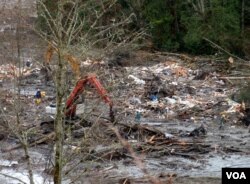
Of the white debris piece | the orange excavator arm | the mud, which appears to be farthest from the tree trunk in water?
the white debris piece

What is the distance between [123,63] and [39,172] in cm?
1342

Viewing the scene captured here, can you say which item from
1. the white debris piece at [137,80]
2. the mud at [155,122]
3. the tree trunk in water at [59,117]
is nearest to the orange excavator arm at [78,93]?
the mud at [155,122]

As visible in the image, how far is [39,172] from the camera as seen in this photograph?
1045 centimetres

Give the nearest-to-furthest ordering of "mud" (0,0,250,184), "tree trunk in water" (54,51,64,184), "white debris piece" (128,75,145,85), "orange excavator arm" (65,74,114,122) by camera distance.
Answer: "tree trunk in water" (54,51,64,184) → "orange excavator arm" (65,74,114,122) → "mud" (0,0,250,184) → "white debris piece" (128,75,145,85)

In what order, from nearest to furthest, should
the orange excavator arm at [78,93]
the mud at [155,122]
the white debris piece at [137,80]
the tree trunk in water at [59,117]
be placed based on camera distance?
1. the tree trunk in water at [59,117]
2. the orange excavator arm at [78,93]
3. the mud at [155,122]
4. the white debris piece at [137,80]

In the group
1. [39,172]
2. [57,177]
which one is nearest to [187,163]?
[39,172]

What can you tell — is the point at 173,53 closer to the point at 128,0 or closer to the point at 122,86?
the point at 128,0

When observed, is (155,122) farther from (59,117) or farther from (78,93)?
(59,117)

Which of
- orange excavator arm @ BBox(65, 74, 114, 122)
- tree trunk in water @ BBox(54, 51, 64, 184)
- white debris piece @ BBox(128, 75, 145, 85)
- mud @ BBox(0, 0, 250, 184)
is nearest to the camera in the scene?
tree trunk in water @ BBox(54, 51, 64, 184)

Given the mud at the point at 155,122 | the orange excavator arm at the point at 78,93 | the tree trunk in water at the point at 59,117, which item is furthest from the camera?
the mud at the point at 155,122

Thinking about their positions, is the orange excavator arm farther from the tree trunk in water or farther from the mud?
the tree trunk in water

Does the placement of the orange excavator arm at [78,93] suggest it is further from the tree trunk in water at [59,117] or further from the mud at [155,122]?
the tree trunk in water at [59,117]

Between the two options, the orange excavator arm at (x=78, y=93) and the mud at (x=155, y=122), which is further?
the mud at (x=155, y=122)

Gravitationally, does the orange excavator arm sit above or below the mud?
above
